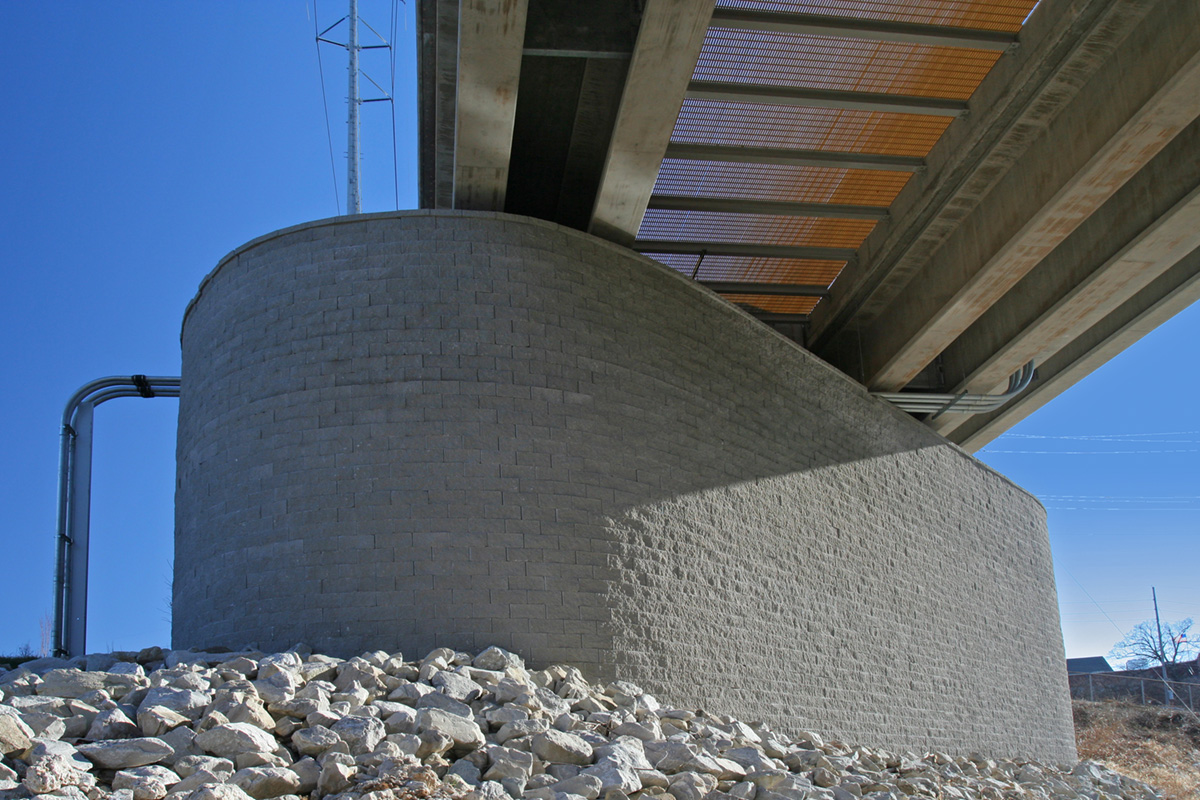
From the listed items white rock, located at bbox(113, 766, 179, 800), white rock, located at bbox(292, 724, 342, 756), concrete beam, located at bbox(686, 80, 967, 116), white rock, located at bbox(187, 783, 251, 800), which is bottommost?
white rock, located at bbox(187, 783, 251, 800)

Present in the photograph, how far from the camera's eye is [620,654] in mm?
10602

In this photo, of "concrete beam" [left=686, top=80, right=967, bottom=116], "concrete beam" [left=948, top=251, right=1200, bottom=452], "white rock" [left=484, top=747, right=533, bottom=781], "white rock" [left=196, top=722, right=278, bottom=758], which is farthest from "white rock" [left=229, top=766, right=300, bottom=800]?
"concrete beam" [left=948, top=251, right=1200, bottom=452]

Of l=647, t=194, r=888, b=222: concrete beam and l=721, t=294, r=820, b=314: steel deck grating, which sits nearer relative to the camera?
l=647, t=194, r=888, b=222: concrete beam

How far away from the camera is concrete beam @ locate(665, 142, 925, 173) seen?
1341 cm

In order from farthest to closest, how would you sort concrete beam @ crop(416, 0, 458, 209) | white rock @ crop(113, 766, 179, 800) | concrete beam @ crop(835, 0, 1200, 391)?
concrete beam @ crop(835, 0, 1200, 391)
concrete beam @ crop(416, 0, 458, 209)
white rock @ crop(113, 766, 179, 800)

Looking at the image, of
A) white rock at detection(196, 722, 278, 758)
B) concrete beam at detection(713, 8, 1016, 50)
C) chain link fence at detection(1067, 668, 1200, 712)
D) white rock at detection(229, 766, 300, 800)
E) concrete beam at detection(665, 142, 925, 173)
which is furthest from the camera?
chain link fence at detection(1067, 668, 1200, 712)

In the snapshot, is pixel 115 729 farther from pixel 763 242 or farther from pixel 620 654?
pixel 763 242

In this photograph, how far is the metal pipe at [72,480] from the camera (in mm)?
14219

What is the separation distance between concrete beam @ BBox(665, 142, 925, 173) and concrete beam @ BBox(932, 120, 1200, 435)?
9.90 feet

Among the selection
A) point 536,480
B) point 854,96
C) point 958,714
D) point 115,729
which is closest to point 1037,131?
point 854,96

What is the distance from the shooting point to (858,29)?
1139cm

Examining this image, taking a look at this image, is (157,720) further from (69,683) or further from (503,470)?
(503,470)

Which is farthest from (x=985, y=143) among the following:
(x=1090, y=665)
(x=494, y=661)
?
(x=1090, y=665)

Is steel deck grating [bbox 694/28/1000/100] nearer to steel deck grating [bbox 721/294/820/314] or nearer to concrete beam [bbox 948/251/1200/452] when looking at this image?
steel deck grating [bbox 721/294/820/314]
